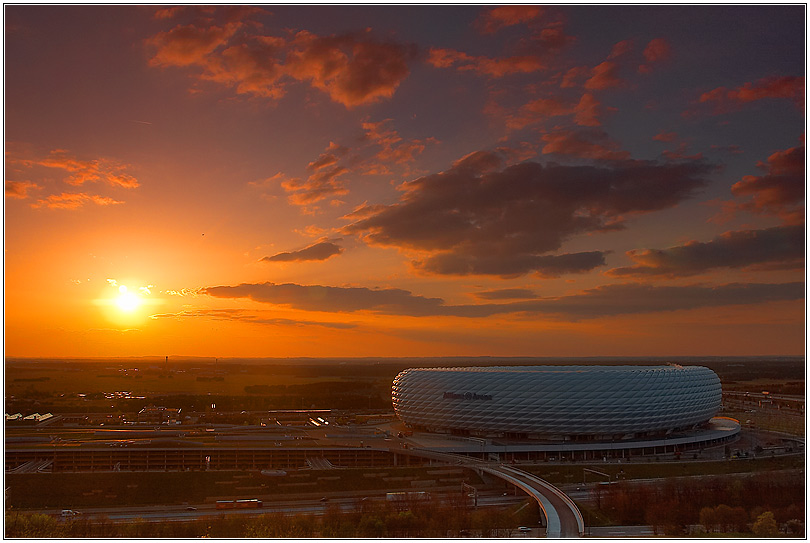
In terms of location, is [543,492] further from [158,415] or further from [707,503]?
[158,415]

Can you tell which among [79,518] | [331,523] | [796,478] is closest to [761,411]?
[796,478]

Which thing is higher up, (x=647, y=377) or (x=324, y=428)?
(x=647, y=377)

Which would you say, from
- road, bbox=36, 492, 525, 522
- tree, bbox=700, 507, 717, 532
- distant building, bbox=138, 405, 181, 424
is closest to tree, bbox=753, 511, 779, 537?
tree, bbox=700, 507, 717, 532

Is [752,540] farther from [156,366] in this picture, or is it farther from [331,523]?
[156,366]

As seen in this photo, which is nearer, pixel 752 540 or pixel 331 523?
pixel 752 540

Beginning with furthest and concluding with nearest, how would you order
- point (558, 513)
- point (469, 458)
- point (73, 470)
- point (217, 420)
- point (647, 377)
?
point (217, 420) < point (647, 377) < point (469, 458) < point (73, 470) < point (558, 513)

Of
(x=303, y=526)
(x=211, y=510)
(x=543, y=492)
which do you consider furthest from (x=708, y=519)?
(x=211, y=510)

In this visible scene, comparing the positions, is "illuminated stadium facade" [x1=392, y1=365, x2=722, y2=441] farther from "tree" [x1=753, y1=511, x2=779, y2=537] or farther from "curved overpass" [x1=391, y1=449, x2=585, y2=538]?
"tree" [x1=753, y1=511, x2=779, y2=537]
